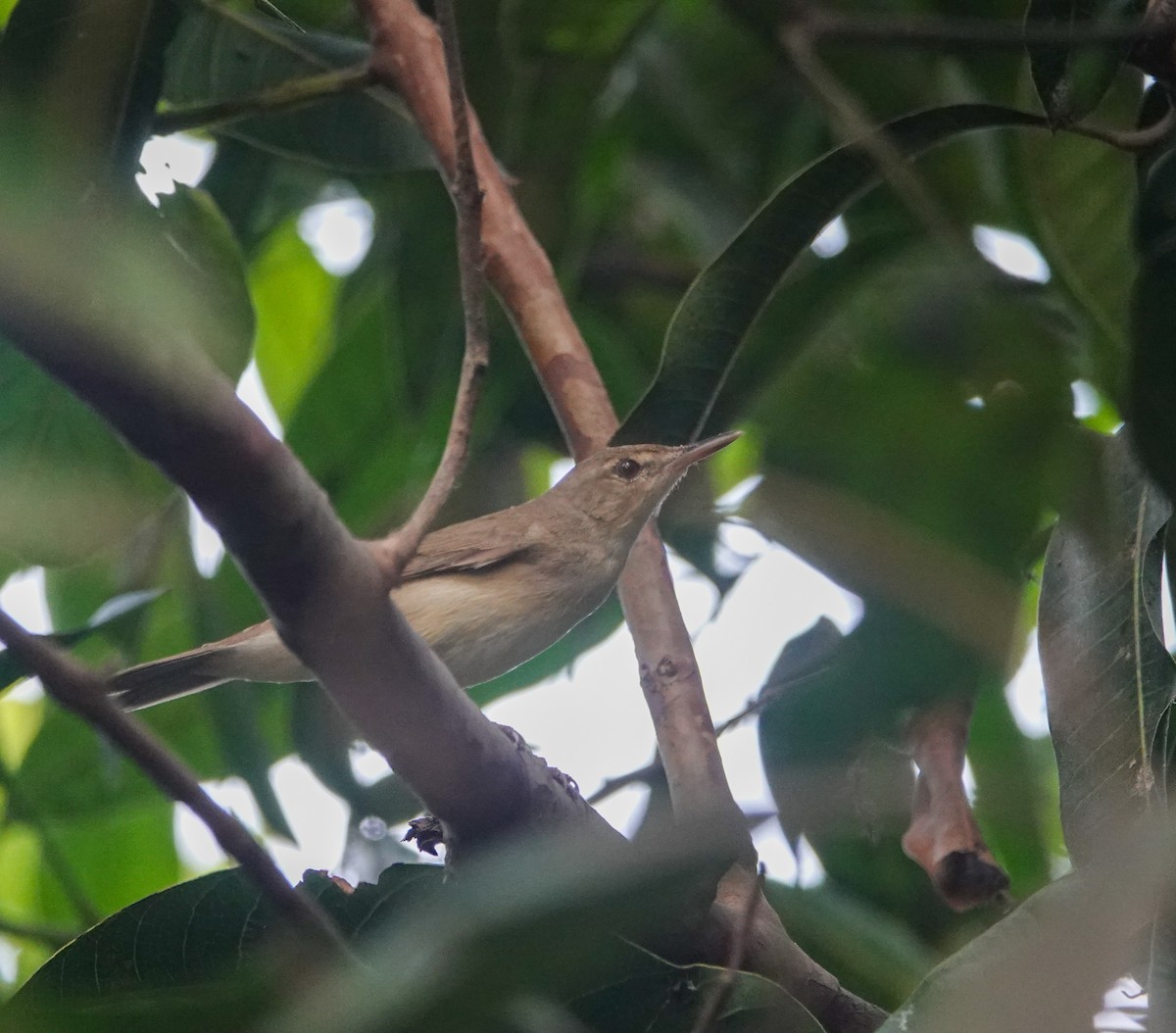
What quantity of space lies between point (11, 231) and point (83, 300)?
0.12 metres

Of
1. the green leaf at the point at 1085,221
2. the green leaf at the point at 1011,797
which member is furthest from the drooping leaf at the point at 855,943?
the green leaf at the point at 1085,221

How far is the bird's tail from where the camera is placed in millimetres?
3498

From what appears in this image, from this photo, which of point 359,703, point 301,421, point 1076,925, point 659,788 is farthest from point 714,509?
point 1076,925

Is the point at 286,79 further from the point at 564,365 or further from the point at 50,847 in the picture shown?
the point at 50,847

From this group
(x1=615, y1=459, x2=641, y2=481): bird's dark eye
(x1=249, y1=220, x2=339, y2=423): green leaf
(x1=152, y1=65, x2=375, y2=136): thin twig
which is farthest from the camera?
(x1=249, y1=220, x2=339, y2=423): green leaf

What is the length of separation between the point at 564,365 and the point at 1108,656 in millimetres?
1425

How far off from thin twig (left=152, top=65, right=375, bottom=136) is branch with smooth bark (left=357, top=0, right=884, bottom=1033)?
0.09 m

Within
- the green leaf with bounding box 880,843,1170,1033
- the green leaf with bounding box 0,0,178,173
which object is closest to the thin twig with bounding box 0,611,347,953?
the green leaf with bounding box 880,843,1170,1033

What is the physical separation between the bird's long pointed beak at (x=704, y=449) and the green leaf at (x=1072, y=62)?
1249 mm

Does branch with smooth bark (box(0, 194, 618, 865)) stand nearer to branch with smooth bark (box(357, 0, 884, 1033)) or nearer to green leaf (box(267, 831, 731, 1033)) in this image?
green leaf (box(267, 831, 731, 1033))

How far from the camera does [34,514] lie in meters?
2.86

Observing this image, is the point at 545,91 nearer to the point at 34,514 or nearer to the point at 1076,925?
the point at 34,514

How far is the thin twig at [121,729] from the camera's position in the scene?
1223 mm

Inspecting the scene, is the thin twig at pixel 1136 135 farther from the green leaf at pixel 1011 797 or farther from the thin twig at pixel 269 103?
the thin twig at pixel 269 103
